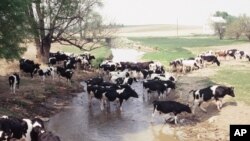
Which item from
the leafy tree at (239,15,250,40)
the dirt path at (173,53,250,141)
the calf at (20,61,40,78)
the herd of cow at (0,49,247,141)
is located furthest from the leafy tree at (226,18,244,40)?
the dirt path at (173,53,250,141)

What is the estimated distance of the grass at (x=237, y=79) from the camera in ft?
73.7

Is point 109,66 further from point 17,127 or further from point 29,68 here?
point 17,127

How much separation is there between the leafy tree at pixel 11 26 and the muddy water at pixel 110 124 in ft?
12.7

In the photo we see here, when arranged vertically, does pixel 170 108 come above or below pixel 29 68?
below

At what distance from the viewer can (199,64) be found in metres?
36.9

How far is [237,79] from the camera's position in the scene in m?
28.0

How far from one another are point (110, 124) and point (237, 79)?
11855mm

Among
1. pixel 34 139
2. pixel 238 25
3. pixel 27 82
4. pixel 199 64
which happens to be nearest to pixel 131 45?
pixel 238 25

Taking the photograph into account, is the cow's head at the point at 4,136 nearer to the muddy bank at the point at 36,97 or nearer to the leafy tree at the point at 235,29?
the muddy bank at the point at 36,97

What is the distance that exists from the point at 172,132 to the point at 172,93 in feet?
25.7

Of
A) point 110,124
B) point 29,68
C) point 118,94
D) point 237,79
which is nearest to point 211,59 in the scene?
point 237,79

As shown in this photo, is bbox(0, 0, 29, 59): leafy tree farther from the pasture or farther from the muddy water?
the pasture

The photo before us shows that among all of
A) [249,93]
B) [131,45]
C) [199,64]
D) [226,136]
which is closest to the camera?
[226,136]

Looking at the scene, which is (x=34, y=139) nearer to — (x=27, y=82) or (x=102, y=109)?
(x=102, y=109)
